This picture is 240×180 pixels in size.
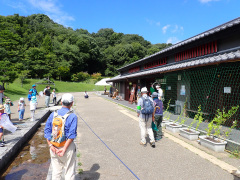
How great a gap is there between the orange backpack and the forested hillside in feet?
139

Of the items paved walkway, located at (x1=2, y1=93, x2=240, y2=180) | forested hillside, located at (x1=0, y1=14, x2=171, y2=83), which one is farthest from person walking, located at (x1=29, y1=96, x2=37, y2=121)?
forested hillside, located at (x1=0, y1=14, x2=171, y2=83)

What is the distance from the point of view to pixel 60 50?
53.4 meters

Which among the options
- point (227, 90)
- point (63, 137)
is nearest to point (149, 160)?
point (63, 137)

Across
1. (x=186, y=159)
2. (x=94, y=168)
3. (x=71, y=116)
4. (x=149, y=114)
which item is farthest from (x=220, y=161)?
(x=71, y=116)

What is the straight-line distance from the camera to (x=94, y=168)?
389 centimetres

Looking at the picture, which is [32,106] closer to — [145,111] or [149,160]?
[145,111]

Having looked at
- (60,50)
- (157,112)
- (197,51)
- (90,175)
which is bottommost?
(90,175)

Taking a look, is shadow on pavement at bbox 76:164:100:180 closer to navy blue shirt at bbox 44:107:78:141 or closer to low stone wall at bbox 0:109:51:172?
navy blue shirt at bbox 44:107:78:141

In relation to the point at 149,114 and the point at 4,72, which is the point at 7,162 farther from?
the point at 4,72

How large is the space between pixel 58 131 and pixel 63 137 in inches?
4.9

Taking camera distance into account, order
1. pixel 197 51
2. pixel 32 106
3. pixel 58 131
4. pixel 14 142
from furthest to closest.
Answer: pixel 197 51 < pixel 32 106 < pixel 14 142 < pixel 58 131

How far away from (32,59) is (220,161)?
154 ft

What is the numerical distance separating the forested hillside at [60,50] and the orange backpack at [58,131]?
4225 cm

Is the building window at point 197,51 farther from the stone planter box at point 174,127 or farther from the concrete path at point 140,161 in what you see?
the concrete path at point 140,161
